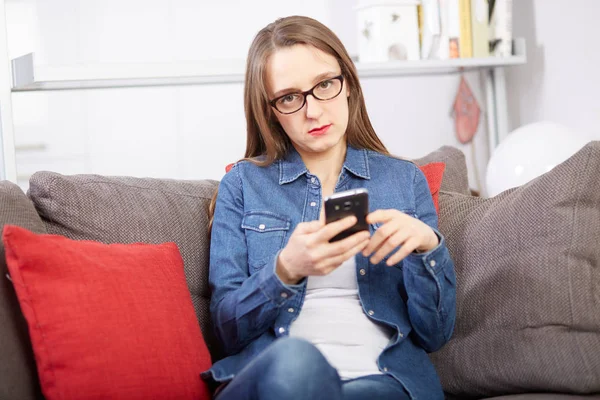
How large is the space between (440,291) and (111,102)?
2.26m

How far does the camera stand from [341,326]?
4.71ft

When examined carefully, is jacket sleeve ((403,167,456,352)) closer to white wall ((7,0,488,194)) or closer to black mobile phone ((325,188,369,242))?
black mobile phone ((325,188,369,242))

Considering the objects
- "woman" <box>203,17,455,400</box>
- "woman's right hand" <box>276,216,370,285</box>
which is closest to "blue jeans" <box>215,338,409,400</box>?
"woman" <box>203,17,455,400</box>

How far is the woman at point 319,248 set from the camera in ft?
4.34

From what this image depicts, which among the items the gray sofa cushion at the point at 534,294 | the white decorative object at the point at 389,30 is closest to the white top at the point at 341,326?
the gray sofa cushion at the point at 534,294

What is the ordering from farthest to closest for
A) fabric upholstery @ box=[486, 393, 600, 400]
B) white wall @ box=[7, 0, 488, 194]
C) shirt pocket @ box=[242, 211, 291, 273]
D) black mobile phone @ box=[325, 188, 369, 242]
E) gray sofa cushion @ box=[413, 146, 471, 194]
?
1. white wall @ box=[7, 0, 488, 194]
2. gray sofa cushion @ box=[413, 146, 471, 194]
3. shirt pocket @ box=[242, 211, 291, 273]
4. fabric upholstery @ box=[486, 393, 600, 400]
5. black mobile phone @ box=[325, 188, 369, 242]

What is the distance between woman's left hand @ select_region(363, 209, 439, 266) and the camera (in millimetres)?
1312

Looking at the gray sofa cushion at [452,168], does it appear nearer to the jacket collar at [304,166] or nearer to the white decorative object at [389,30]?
the jacket collar at [304,166]

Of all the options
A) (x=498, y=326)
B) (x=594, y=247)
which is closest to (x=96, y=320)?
(x=498, y=326)

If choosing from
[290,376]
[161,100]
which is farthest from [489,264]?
[161,100]

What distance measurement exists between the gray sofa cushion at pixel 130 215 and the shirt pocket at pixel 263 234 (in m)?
0.20

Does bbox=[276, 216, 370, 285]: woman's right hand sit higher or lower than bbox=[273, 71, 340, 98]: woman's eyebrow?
lower

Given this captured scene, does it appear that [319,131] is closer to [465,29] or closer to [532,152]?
[532,152]

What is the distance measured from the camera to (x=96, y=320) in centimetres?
134
